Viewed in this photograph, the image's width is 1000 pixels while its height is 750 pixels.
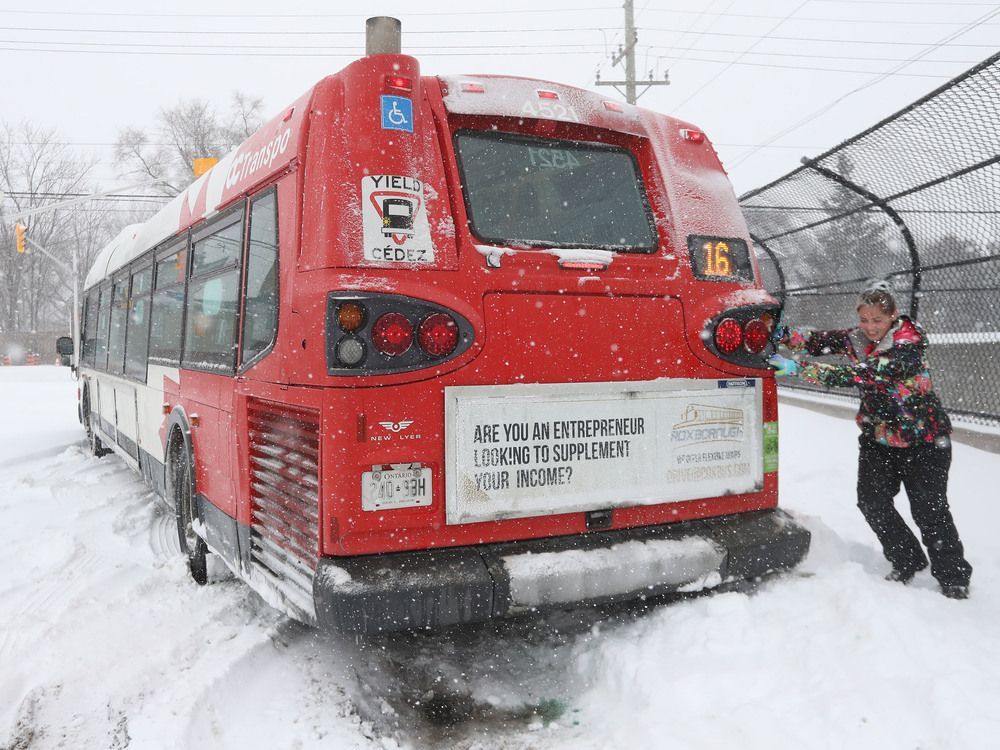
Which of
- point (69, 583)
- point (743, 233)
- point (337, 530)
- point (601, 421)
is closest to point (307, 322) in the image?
point (337, 530)

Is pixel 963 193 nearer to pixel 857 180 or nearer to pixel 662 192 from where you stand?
pixel 857 180

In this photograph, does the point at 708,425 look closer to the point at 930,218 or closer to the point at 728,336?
the point at 728,336

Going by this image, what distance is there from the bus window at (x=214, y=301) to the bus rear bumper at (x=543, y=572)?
1495 mm

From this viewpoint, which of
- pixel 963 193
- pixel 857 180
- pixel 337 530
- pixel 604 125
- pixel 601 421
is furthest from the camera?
pixel 857 180

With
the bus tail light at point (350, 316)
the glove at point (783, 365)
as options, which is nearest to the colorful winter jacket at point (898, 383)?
the glove at point (783, 365)

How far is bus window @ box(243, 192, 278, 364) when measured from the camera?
3.39 meters

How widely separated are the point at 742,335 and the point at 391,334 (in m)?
1.78

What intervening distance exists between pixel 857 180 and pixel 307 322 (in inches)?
241

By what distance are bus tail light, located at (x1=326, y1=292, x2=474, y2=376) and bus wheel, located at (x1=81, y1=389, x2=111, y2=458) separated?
295 inches

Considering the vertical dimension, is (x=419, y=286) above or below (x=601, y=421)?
above

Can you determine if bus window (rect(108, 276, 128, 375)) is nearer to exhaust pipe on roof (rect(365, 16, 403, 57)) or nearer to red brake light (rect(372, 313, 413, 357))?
exhaust pipe on roof (rect(365, 16, 403, 57))

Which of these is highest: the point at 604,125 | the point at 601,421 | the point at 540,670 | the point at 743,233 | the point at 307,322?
the point at 604,125

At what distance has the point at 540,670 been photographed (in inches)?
138

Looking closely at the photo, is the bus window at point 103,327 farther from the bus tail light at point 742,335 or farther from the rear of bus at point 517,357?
the bus tail light at point 742,335
